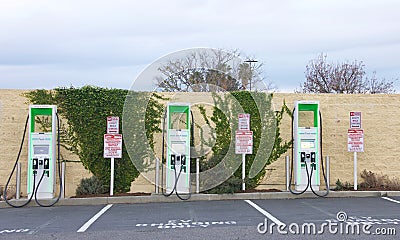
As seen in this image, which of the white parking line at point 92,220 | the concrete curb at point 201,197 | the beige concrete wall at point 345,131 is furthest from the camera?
the beige concrete wall at point 345,131

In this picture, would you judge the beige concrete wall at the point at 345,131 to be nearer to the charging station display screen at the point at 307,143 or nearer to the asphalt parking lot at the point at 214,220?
the charging station display screen at the point at 307,143

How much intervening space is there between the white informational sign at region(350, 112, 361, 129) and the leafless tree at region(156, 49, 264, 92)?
375 centimetres

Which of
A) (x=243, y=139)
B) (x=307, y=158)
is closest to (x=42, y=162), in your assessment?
(x=243, y=139)

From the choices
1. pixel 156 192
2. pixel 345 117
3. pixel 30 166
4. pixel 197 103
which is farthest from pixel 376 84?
pixel 30 166

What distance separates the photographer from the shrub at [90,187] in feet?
44.5

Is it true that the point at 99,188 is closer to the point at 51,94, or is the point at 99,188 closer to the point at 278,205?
the point at 51,94

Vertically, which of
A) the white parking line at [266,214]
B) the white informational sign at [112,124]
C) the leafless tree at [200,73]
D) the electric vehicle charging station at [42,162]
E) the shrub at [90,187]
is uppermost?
the leafless tree at [200,73]

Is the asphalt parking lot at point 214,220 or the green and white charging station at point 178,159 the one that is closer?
the asphalt parking lot at point 214,220

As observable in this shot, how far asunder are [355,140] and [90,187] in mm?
6699

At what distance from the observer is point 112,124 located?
1342 centimetres

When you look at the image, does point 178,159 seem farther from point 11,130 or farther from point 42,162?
point 11,130

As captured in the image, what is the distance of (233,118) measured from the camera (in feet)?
48.8

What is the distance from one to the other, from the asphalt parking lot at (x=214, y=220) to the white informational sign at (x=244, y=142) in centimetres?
162

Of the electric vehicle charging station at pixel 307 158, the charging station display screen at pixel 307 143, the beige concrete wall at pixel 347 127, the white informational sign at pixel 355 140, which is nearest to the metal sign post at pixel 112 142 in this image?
the beige concrete wall at pixel 347 127
